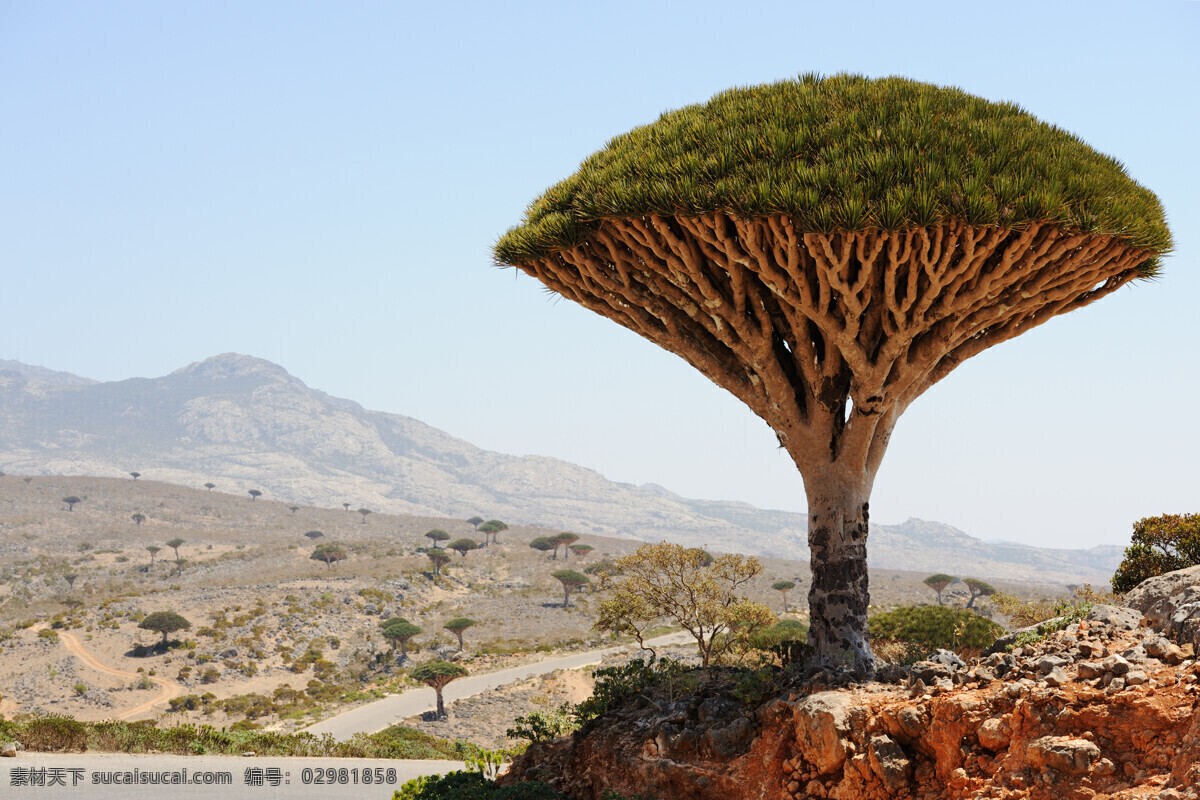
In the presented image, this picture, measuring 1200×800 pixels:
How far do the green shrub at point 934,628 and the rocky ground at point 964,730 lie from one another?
10.4 m

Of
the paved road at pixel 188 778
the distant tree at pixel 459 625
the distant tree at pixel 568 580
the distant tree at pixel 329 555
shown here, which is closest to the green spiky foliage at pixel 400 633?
the distant tree at pixel 459 625

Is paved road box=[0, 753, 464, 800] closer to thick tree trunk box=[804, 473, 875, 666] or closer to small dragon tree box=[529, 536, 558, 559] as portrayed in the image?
thick tree trunk box=[804, 473, 875, 666]

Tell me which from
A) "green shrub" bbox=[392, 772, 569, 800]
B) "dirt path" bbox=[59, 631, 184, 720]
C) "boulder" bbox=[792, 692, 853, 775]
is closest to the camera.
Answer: "boulder" bbox=[792, 692, 853, 775]

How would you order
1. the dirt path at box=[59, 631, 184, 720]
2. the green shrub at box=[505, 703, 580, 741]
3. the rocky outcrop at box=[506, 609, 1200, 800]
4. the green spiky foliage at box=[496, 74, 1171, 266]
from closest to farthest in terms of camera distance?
the rocky outcrop at box=[506, 609, 1200, 800]
the green spiky foliage at box=[496, 74, 1171, 266]
the green shrub at box=[505, 703, 580, 741]
the dirt path at box=[59, 631, 184, 720]

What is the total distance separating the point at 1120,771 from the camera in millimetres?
5203

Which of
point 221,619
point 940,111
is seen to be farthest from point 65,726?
point 221,619

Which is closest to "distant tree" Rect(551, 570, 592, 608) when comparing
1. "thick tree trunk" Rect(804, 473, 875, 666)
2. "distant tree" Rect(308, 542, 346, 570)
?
"distant tree" Rect(308, 542, 346, 570)

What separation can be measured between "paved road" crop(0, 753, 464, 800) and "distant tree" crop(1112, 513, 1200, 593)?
35.9 ft

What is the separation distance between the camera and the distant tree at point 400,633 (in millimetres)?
43938

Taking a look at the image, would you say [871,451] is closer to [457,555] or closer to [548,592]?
[548,592]

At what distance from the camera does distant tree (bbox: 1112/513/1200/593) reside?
32.3 feet

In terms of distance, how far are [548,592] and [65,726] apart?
49.2 metres

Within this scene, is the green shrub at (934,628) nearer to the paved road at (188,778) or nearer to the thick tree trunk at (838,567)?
the thick tree trunk at (838,567)

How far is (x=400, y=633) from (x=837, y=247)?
41.5 metres
